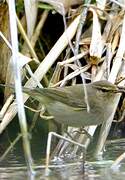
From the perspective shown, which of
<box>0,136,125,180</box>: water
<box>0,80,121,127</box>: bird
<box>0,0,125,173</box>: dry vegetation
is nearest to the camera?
<box>0,136,125,180</box>: water

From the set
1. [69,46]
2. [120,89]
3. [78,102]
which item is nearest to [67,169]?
[78,102]

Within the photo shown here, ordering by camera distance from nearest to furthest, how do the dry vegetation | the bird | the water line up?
the water < the bird < the dry vegetation

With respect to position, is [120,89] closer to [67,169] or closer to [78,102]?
[78,102]

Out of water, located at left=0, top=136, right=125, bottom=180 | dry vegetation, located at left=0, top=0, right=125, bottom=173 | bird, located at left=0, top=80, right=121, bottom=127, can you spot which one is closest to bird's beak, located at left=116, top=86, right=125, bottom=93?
bird, located at left=0, top=80, right=121, bottom=127

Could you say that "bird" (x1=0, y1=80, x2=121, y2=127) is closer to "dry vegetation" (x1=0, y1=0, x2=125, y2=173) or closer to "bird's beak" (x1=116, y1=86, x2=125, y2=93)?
"bird's beak" (x1=116, y1=86, x2=125, y2=93)

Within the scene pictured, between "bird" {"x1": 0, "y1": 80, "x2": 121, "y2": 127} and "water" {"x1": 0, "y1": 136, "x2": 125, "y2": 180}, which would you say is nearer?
"water" {"x1": 0, "y1": 136, "x2": 125, "y2": 180}

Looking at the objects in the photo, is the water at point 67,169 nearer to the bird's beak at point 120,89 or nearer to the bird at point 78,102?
the bird at point 78,102
